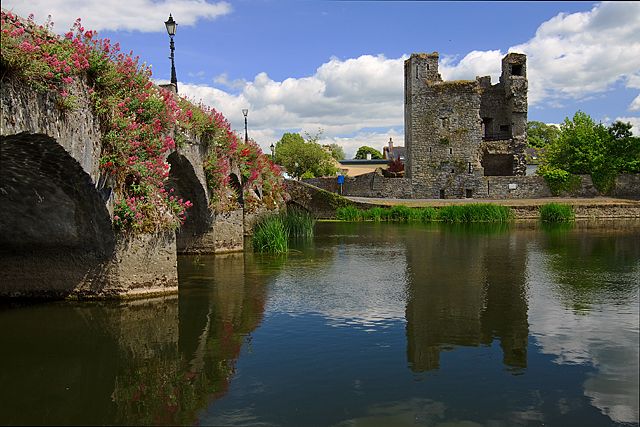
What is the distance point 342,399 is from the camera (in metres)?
5.18

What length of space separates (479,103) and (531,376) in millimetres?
34681

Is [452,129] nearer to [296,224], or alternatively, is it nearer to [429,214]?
[429,214]

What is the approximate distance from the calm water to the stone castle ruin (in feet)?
87.3

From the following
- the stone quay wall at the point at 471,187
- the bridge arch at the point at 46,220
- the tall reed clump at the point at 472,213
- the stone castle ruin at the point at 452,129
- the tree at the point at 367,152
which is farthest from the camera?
the tree at the point at 367,152

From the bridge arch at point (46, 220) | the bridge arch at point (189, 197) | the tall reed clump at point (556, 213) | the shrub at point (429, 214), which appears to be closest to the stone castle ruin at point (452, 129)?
the tall reed clump at point (556, 213)

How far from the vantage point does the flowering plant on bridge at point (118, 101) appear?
20.4 feet

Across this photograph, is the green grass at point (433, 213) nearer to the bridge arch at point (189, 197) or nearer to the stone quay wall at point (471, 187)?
the stone quay wall at point (471, 187)

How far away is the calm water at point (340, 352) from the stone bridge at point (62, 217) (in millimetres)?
514

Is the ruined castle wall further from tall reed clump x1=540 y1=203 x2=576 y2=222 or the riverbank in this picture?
tall reed clump x1=540 y1=203 x2=576 y2=222

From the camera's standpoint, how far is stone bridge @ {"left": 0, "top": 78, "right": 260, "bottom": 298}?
21.3 ft

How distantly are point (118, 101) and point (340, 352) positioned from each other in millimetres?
5579

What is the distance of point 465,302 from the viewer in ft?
29.4

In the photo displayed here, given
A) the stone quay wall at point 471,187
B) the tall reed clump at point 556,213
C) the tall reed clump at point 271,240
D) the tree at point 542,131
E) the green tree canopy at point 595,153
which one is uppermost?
the tree at point 542,131

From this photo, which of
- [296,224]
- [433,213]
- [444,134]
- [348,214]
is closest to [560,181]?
[444,134]
